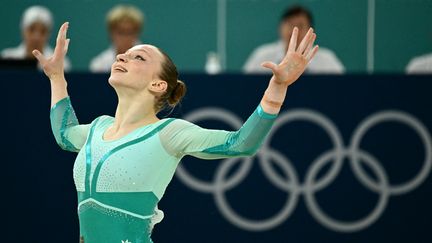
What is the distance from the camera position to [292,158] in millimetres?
7082

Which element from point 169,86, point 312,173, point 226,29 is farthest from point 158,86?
point 226,29

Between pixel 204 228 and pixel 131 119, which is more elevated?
pixel 131 119

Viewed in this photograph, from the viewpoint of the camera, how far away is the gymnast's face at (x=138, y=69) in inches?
168

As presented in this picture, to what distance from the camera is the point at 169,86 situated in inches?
173

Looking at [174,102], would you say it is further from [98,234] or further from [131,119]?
[98,234]

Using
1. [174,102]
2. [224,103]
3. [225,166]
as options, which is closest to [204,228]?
[225,166]

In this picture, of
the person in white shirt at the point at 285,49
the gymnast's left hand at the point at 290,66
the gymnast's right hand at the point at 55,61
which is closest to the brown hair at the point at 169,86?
the gymnast's right hand at the point at 55,61

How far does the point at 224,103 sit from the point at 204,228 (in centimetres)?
97

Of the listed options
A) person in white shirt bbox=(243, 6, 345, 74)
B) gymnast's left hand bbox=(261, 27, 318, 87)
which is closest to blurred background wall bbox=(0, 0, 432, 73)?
person in white shirt bbox=(243, 6, 345, 74)

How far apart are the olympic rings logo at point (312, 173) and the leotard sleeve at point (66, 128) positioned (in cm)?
247

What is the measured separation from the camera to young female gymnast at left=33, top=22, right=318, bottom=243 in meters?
4.08

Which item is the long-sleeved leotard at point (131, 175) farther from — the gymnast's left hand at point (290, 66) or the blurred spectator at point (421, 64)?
the blurred spectator at point (421, 64)

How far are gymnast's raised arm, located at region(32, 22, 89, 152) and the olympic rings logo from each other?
2467 millimetres

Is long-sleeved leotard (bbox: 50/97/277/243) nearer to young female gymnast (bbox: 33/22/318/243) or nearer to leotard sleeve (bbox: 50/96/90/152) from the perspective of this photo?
young female gymnast (bbox: 33/22/318/243)
